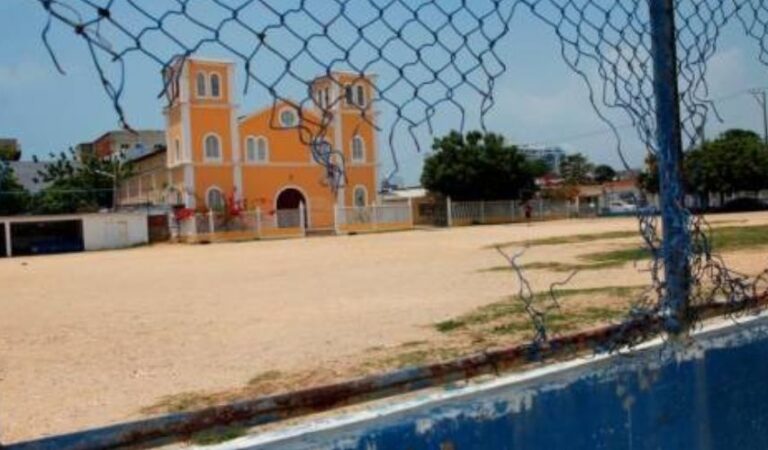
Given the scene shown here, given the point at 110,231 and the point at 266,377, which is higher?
the point at 110,231

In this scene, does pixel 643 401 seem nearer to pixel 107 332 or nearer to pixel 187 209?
pixel 107 332

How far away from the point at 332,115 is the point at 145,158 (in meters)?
54.2

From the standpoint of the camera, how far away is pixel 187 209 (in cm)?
4412

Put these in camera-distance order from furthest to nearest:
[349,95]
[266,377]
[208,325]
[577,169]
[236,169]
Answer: [577,169] < [236,169] < [208,325] < [266,377] < [349,95]

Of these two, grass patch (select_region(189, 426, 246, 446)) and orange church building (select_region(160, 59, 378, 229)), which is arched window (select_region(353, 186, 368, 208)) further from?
grass patch (select_region(189, 426, 246, 446))

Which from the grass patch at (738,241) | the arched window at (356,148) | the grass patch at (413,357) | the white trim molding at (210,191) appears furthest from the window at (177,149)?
the arched window at (356,148)

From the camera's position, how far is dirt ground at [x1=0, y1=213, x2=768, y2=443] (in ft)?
19.0

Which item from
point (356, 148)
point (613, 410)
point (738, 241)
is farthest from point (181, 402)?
point (738, 241)

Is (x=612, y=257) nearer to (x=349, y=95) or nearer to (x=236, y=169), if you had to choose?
(x=349, y=95)

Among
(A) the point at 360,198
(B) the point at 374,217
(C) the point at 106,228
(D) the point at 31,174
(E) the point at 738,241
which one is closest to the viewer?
(E) the point at 738,241

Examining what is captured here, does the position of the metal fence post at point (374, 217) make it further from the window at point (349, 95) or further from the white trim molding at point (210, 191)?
the window at point (349, 95)

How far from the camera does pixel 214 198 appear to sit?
44875mm

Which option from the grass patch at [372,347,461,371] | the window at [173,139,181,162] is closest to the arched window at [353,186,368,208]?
the window at [173,139,181,162]

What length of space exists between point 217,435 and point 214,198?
44.1 m
